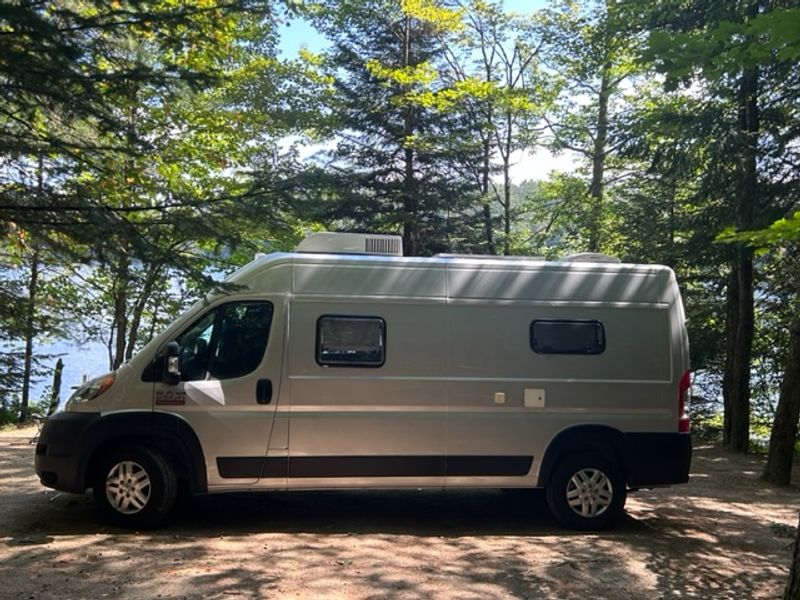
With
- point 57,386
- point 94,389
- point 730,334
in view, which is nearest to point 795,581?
point 94,389

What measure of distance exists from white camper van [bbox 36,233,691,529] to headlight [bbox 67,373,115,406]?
0.5 inches

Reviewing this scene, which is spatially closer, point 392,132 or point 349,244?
point 349,244

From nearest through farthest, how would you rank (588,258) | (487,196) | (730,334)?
(588,258)
(730,334)
(487,196)

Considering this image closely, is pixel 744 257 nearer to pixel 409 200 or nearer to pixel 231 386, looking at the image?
pixel 409 200

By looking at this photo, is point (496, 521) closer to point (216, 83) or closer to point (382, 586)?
point (382, 586)

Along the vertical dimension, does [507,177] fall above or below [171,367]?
above

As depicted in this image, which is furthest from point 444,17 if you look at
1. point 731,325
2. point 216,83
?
point 216,83

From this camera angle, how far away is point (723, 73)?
461cm

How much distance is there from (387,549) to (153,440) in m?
2.29

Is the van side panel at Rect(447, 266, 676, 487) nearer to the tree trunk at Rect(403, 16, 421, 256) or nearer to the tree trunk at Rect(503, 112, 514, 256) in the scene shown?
the tree trunk at Rect(403, 16, 421, 256)

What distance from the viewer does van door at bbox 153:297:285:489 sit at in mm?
6113

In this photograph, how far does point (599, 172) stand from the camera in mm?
21391

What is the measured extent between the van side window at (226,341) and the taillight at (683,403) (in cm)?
400

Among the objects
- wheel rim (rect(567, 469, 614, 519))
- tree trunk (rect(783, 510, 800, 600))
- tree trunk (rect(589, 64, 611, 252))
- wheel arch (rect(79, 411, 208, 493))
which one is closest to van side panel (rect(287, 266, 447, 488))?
wheel arch (rect(79, 411, 208, 493))
